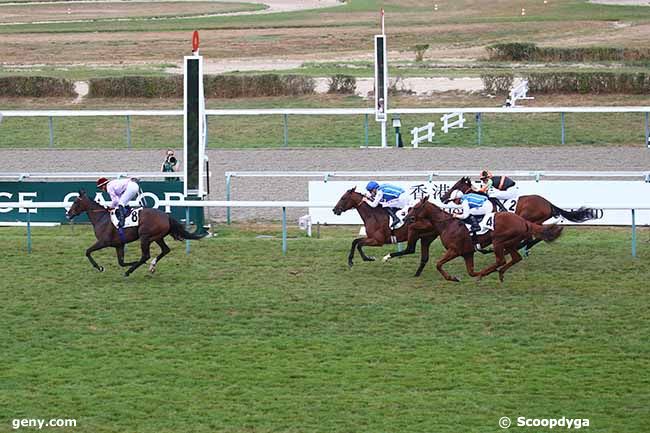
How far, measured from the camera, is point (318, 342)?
36.0 feet

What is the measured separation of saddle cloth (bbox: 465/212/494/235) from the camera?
12883 mm

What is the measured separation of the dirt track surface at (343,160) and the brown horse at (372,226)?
5.27m

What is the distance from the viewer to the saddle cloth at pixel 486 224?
507 inches

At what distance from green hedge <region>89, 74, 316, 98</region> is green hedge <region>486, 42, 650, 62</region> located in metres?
8.21

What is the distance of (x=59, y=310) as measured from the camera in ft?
39.8

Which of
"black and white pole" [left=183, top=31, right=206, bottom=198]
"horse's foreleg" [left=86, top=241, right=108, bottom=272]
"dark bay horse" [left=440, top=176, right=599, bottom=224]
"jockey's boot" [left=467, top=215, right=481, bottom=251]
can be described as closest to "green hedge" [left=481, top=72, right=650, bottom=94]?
"black and white pole" [left=183, top=31, right=206, bottom=198]

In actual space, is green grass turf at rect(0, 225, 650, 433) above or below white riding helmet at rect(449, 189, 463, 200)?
below

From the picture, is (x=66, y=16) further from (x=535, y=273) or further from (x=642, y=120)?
(x=535, y=273)

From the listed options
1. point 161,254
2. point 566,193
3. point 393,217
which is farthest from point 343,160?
point 161,254

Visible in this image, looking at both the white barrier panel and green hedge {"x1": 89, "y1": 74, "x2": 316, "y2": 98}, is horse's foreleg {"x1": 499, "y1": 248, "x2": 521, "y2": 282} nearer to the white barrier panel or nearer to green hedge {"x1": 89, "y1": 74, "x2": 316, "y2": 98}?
the white barrier panel

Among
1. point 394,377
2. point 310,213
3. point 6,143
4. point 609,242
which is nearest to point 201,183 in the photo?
point 310,213

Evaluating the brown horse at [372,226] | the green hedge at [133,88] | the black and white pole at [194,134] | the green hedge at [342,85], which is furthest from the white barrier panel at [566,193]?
the green hedge at [133,88]

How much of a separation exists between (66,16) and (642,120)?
102 feet

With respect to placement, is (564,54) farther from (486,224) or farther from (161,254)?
(161,254)
